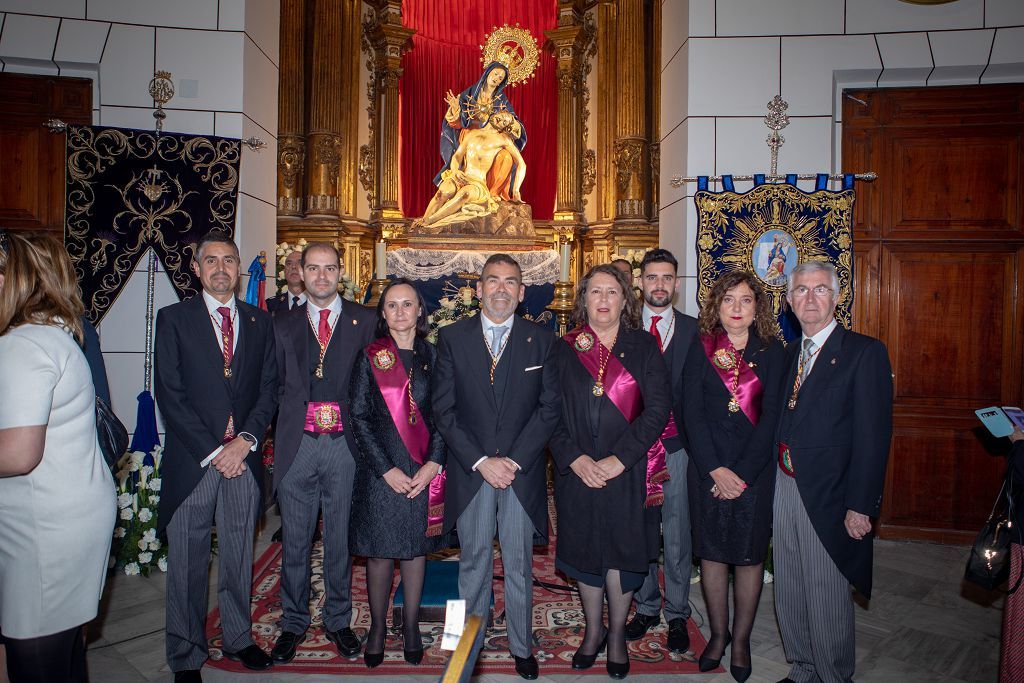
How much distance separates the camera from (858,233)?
459cm

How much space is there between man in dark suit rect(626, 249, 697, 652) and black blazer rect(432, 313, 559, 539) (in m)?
0.67

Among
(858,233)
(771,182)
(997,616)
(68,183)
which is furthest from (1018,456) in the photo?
(68,183)

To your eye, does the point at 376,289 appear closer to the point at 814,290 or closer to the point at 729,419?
the point at 729,419

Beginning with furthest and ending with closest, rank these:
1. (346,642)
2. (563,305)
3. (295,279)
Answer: (563,305) → (295,279) → (346,642)

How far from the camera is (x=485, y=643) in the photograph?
2.84m

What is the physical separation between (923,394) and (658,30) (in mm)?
5287

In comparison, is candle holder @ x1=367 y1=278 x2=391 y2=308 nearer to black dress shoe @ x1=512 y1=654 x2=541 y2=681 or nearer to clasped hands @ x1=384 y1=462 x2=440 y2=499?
clasped hands @ x1=384 y1=462 x2=440 y2=499

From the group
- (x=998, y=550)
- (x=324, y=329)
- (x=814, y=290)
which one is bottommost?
(x=998, y=550)

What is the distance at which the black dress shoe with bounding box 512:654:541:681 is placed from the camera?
2.58 metres

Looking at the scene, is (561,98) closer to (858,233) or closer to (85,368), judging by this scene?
(858,233)

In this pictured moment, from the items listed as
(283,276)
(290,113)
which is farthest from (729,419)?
(290,113)

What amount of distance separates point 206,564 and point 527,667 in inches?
53.6

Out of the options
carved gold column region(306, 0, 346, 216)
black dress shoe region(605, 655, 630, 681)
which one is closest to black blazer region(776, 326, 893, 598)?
black dress shoe region(605, 655, 630, 681)

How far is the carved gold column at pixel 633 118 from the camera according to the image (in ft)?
25.6
